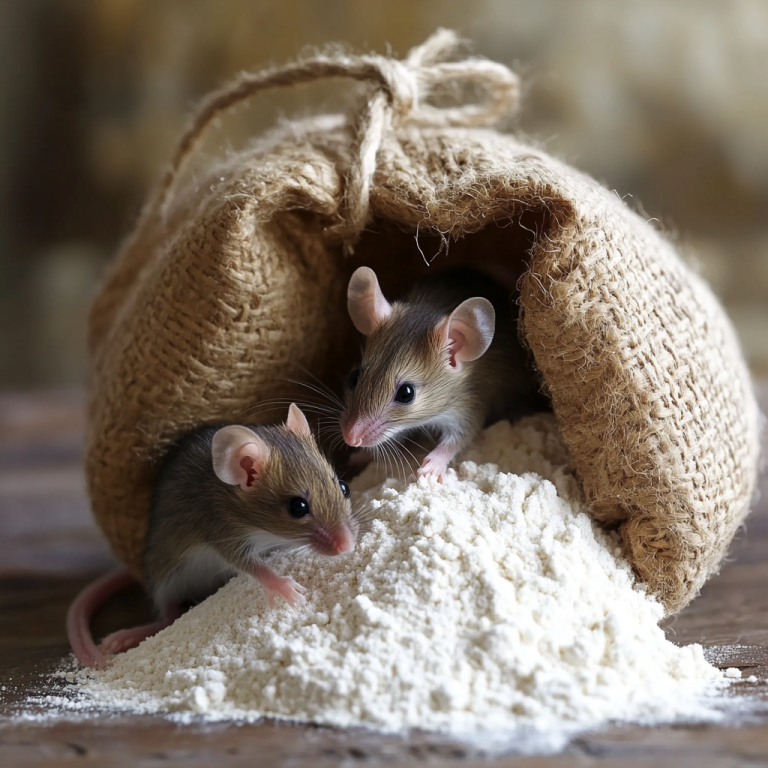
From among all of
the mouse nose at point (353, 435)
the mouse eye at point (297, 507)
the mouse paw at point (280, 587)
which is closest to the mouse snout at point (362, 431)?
the mouse nose at point (353, 435)

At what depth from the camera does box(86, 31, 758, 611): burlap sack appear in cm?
125

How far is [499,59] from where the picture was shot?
3.16m

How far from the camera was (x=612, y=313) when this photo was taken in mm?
1241

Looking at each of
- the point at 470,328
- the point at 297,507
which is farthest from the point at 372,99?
the point at 297,507

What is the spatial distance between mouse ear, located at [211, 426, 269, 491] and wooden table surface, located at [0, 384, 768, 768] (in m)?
0.37

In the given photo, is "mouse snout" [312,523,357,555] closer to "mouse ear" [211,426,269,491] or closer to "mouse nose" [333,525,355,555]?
"mouse nose" [333,525,355,555]

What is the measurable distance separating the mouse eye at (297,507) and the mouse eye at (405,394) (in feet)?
0.77

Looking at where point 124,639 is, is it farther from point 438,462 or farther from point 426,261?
point 426,261

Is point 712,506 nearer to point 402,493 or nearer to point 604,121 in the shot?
point 402,493

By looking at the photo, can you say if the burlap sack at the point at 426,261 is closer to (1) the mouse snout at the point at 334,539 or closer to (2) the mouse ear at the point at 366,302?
(2) the mouse ear at the point at 366,302

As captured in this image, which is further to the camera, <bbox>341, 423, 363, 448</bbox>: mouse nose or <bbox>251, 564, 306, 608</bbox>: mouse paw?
<bbox>341, 423, 363, 448</bbox>: mouse nose

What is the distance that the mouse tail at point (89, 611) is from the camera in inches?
55.2

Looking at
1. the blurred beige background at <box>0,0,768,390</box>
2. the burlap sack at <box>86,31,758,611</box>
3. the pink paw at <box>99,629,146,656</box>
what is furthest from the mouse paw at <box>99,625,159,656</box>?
the blurred beige background at <box>0,0,768,390</box>

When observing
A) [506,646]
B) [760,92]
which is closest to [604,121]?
[760,92]
